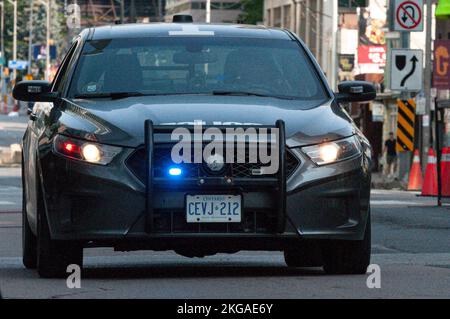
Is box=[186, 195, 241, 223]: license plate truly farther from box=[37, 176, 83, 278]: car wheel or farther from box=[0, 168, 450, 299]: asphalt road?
box=[37, 176, 83, 278]: car wheel

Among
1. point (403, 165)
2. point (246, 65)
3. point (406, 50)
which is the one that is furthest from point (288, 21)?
point (246, 65)

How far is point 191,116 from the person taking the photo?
10.8 metres

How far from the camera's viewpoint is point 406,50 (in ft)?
111

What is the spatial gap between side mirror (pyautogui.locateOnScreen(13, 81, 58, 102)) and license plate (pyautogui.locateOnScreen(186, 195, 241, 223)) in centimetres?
179

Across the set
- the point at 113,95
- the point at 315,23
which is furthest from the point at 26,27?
the point at 113,95

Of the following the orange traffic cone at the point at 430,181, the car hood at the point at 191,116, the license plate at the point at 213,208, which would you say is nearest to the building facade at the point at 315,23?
the orange traffic cone at the point at 430,181

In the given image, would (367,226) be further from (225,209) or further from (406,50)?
(406,50)

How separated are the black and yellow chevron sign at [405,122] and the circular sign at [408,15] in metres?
3.24

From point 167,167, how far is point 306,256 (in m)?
1.96

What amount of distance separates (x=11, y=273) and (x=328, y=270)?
2.27m

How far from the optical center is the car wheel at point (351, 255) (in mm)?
11125

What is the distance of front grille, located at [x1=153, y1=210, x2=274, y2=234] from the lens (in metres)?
10.6

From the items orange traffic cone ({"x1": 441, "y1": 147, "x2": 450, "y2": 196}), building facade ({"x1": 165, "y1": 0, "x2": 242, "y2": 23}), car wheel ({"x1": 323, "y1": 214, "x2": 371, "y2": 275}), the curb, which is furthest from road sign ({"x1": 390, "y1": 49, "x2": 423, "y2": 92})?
building facade ({"x1": 165, "y1": 0, "x2": 242, "y2": 23})

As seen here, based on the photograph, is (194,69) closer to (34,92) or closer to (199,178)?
(34,92)
